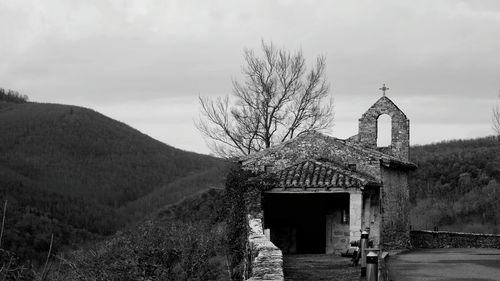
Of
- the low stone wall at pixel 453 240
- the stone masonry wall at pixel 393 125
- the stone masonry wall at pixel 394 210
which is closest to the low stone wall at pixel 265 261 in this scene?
the stone masonry wall at pixel 394 210

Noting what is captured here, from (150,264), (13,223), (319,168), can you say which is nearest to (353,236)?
(319,168)

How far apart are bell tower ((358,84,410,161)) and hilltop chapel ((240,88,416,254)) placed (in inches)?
62.3

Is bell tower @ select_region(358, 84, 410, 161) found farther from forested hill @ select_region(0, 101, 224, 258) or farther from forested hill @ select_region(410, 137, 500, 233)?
forested hill @ select_region(0, 101, 224, 258)

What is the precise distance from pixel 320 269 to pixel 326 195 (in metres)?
7.57

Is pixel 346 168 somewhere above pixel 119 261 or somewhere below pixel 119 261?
above

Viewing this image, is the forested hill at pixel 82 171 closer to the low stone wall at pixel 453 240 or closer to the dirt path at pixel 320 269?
the low stone wall at pixel 453 240

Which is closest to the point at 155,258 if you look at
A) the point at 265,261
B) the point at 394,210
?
the point at 265,261

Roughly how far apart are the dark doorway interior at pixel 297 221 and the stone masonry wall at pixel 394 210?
230 cm

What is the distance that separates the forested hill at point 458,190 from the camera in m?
42.0

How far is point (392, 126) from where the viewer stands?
30.5 meters

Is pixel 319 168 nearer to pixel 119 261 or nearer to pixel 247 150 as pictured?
pixel 119 261

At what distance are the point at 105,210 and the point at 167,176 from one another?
11.4m

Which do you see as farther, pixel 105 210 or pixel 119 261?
pixel 105 210

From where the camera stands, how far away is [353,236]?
22.9m
